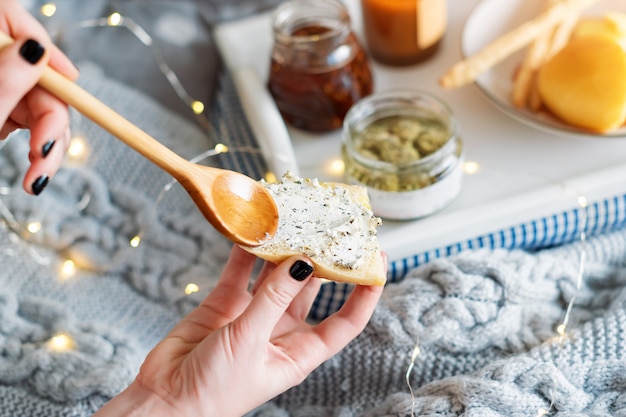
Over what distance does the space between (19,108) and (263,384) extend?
1.36ft

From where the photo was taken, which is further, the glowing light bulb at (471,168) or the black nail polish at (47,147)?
the glowing light bulb at (471,168)

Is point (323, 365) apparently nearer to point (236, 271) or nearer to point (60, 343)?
point (236, 271)

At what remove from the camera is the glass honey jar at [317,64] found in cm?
93

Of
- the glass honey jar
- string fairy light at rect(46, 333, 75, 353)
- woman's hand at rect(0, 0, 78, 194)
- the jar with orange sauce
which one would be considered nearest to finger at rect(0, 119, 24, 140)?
woman's hand at rect(0, 0, 78, 194)

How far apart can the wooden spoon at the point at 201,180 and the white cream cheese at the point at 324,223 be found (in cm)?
2

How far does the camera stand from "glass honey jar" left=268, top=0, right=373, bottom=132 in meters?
0.93

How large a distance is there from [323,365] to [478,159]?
0.35 metres

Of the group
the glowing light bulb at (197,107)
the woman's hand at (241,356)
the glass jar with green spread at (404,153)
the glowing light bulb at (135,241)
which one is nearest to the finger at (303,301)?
the woman's hand at (241,356)

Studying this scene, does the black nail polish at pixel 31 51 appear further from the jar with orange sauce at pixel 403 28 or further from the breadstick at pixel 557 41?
the breadstick at pixel 557 41

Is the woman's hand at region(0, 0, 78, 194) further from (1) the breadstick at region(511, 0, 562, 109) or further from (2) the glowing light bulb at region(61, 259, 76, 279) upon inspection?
(1) the breadstick at region(511, 0, 562, 109)

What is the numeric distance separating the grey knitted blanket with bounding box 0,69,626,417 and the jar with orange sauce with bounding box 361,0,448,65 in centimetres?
37

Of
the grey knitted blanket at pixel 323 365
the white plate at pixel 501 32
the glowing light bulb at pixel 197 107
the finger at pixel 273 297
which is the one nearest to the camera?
the finger at pixel 273 297

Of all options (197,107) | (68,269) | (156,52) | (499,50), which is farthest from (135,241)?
(499,50)

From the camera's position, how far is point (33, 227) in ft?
2.96
